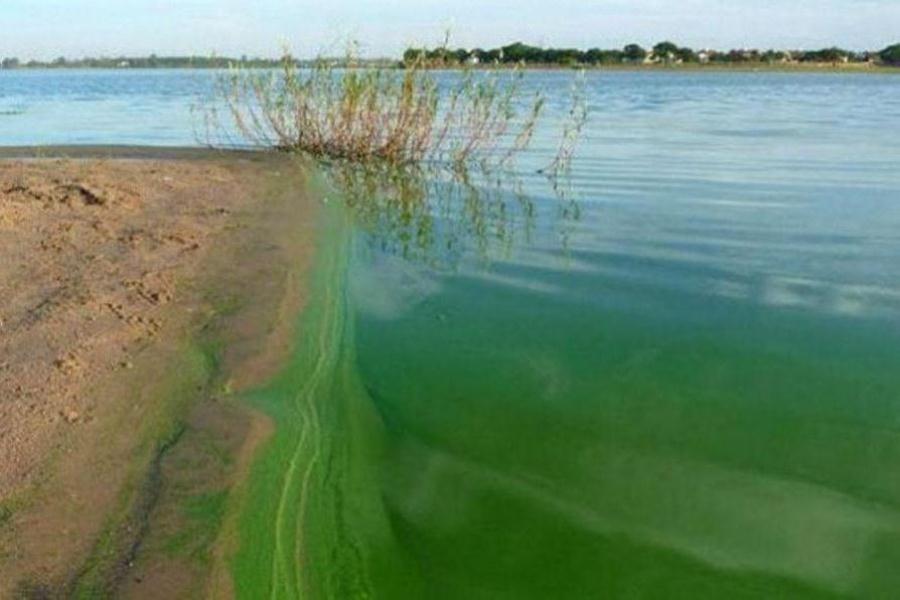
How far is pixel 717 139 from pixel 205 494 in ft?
51.7

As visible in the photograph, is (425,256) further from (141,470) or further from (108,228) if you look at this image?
(141,470)

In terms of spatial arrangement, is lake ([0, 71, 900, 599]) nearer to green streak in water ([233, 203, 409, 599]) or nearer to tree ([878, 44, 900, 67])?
green streak in water ([233, 203, 409, 599])

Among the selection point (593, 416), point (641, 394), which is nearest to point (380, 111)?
point (641, 394)

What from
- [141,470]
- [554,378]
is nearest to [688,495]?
[554,378]

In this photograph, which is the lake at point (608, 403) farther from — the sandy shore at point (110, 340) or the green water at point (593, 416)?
the sandy shore at point (110, 340)

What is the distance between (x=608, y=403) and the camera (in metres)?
5.46

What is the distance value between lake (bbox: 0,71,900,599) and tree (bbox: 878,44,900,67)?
7078cm

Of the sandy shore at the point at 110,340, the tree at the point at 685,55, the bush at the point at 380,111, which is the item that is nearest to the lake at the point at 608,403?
the sandy shore at the point at 110,340

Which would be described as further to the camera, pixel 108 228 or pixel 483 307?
pixel 108 228

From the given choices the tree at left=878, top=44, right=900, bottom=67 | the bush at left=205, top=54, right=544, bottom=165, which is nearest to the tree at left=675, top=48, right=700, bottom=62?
the tree at left=878, top=44, right=900, bottom=67

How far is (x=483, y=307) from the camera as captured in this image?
7.30 metres

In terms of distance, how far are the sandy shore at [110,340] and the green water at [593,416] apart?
1.31ft

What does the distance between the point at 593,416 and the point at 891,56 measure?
78322mm

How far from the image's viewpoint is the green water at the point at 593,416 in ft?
12.9
